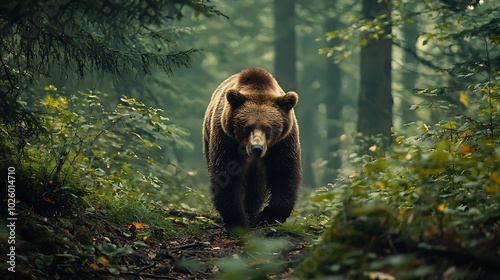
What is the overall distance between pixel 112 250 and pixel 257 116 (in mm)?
3004

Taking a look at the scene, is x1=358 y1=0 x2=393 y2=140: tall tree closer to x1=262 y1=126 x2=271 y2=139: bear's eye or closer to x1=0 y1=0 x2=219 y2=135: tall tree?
x1=262 y1=126 x2=271 y2=139: bear's eye

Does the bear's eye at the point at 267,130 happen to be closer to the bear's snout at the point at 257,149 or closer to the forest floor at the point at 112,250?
the bear's snout at the point at 257,149

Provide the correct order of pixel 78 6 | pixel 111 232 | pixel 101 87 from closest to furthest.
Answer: pixel 78 6 → pixel 111 232 → pixel 101 87

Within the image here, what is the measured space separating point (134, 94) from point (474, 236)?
40.0 ft

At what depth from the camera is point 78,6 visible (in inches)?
205

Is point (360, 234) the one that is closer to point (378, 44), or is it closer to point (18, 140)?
point (18, 140)

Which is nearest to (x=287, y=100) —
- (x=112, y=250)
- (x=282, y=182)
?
(x=282, y=182)

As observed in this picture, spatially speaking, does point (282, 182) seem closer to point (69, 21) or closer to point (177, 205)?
point (177, 205)

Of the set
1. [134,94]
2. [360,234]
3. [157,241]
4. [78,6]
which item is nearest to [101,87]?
[134,94]

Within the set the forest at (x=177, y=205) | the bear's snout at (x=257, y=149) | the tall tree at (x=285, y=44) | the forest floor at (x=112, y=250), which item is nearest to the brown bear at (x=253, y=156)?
the bear's snout at (x=257, y=149)

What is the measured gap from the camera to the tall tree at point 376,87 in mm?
14866

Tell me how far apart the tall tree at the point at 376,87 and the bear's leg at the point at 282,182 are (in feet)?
23.8

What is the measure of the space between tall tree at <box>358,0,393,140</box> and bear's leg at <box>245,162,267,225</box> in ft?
22.5

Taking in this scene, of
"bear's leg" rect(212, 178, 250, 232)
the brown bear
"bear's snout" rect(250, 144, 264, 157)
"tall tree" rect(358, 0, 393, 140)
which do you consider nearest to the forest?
"bear's leg" rect(212, 178, 250, 232)
